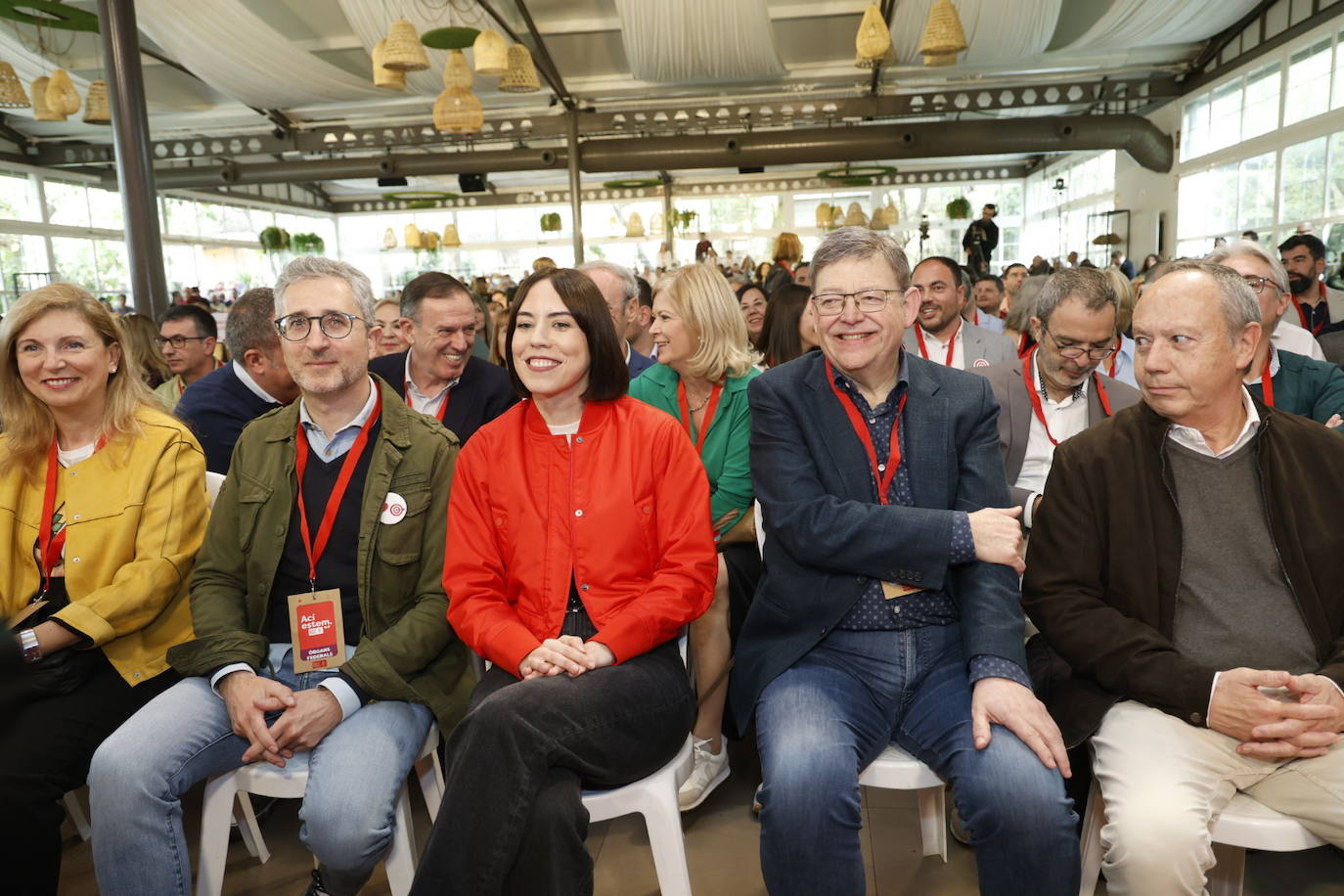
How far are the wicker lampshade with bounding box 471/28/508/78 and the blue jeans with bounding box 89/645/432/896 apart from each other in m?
7.19

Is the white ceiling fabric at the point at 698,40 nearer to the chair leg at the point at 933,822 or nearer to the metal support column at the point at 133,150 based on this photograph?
the metal support column at the point at 133,150

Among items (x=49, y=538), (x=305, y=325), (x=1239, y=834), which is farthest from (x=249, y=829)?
(x=1239, y=834)

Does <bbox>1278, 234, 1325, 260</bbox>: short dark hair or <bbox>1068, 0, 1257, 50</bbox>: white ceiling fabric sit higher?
<bbox>1068, 0, 1257, 50</bbox>: white ceiling fabric

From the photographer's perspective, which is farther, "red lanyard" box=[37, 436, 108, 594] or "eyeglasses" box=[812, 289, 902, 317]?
"red lanyard" box=[37, 436, 108, 594]

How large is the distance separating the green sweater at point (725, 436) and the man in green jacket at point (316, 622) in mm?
811

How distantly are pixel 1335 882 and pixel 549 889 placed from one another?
72.5 inches

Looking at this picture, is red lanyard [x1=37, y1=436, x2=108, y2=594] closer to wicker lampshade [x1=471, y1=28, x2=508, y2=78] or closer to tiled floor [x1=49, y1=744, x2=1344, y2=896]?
tiled floor [x1=49, y1=744, x2=1344, y2=896]

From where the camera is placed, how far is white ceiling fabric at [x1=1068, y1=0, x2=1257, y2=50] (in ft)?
35.4

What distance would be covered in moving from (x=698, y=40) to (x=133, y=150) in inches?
274

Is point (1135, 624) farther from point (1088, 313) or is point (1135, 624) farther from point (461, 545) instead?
point (461, 545)

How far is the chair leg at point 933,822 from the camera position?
2174mm

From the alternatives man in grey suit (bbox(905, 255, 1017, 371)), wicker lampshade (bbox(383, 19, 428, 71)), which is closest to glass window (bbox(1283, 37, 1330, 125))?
man in grey suit (bbox(905, 255, 1017, 371))

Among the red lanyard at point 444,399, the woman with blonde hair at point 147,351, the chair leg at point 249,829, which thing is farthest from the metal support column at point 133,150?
the chair leg at point 249,829

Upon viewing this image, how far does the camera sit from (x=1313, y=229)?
1061 centimetres
